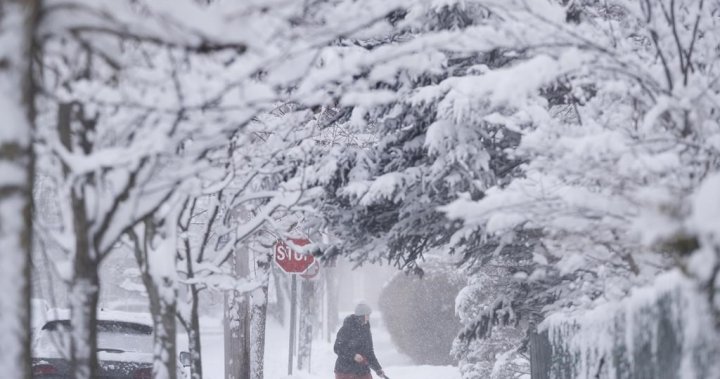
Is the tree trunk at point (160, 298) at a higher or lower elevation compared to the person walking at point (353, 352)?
higher

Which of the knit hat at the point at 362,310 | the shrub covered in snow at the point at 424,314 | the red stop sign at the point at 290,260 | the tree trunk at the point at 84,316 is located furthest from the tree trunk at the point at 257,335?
the tree trunk at the point at 84,316

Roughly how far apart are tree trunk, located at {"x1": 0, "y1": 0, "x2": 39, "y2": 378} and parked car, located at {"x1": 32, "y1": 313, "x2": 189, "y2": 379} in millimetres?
5736

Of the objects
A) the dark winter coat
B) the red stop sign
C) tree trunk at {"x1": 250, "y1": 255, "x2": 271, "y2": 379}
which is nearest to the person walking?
the dark winter coat

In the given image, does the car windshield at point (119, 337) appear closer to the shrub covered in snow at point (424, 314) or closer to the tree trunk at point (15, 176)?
the tree trunk at point (15, 176)

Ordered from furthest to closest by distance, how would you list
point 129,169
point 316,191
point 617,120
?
point 316,191 → point 617,120 → point 129,169

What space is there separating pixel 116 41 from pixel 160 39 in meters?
0.32

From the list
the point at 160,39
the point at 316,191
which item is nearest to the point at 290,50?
the point at 160,39

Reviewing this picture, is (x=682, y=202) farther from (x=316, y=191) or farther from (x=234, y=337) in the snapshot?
(x=234, y=337)

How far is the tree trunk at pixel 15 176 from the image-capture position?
2.97m

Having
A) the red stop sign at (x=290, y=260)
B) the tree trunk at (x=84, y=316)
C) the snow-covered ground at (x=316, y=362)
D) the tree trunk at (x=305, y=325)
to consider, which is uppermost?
the red stop sign at (x=290, y=260)

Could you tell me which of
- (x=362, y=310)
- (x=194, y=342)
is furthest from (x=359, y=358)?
(x=194, y=342)

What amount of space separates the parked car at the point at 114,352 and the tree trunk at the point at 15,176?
Answer: 18.8ft

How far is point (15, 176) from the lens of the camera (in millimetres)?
3027

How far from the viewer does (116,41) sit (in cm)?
348
